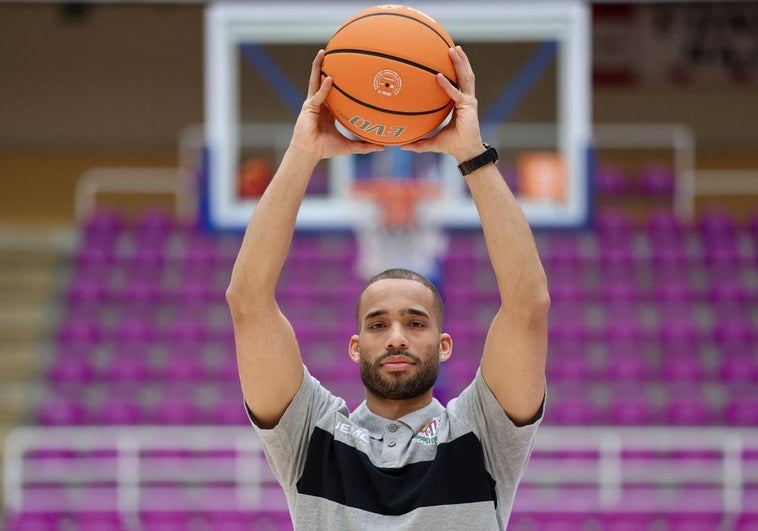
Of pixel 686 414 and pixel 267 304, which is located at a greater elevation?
pixel 686 414

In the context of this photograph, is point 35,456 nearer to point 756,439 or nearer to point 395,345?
point 756,439

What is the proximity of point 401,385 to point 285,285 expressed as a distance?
9319 millimetres

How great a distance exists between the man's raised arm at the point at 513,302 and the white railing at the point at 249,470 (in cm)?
599

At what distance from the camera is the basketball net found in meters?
7.52

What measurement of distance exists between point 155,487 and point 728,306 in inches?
221

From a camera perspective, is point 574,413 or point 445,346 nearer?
point 445,346

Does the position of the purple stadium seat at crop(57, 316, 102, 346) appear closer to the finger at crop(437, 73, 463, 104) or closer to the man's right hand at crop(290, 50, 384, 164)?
the man's right hand at crop(290, 50, 384, 164)

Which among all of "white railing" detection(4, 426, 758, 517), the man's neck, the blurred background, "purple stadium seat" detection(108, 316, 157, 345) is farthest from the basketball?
"purple stadium seat" detection(108, 316, 157, 345)

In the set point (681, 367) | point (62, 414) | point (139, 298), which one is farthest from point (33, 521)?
point (681, 367)

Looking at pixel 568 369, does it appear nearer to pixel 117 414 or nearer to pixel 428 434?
pixel 117 414

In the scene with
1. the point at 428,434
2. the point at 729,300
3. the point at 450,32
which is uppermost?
the point at 450,32

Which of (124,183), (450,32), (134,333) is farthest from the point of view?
(124,183)

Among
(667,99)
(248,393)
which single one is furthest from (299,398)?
(667,99)

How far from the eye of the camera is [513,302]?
2609mm
